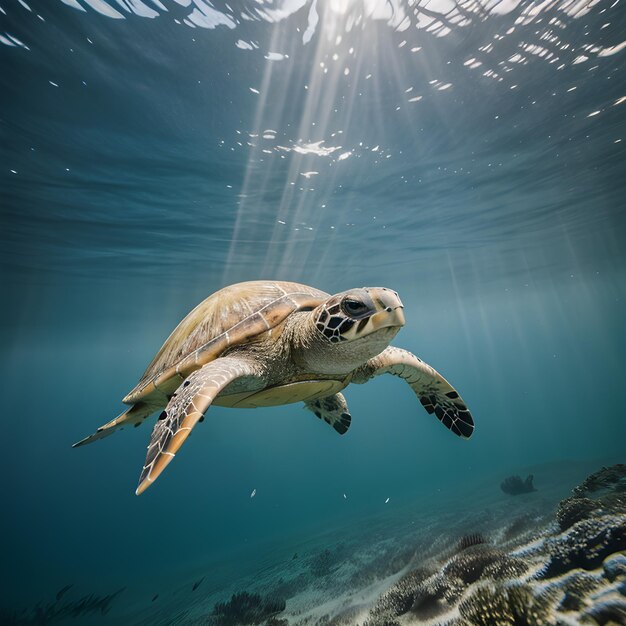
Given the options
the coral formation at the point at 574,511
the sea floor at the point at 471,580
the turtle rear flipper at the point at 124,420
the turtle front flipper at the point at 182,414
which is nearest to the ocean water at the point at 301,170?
the sea floor at the point at 471,580

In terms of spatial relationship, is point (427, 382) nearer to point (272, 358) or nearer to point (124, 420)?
point (272, 358)

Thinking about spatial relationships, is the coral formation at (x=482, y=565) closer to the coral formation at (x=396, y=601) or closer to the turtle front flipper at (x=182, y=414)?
the coral formation at (x=396, y=601)

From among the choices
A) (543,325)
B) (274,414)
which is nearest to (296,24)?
(543,325)

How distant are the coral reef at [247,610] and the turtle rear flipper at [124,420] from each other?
17.1 ft

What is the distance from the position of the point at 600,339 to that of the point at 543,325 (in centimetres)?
3962

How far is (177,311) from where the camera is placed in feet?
76.7

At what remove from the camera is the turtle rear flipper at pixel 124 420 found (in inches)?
162

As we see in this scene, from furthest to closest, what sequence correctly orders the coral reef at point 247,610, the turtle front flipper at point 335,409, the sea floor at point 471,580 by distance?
the coral reef at point 247,610 < the turtle front flipper at point 335,409 < the sea floor at point 471,580

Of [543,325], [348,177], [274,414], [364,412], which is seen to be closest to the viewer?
[348,177]

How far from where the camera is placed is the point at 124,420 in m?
4.25

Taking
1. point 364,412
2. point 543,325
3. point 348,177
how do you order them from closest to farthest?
1. point 348,177
2. point 543,325
3. point 364,412

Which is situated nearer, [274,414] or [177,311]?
[177,311]

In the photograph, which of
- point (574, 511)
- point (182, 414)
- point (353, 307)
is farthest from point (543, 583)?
point (182, 414)

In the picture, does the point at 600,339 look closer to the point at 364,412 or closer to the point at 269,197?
the point at 364,412
